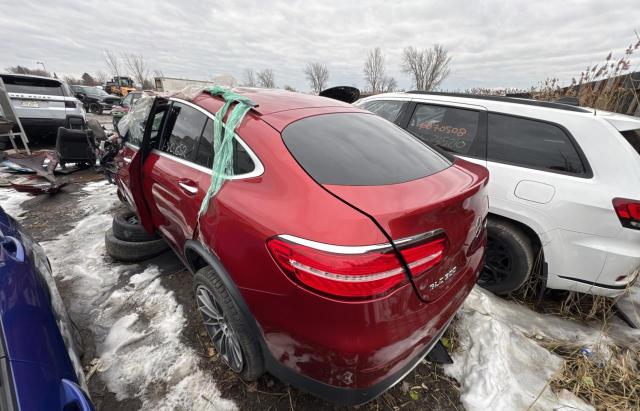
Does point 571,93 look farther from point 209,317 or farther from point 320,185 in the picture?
point 209,317

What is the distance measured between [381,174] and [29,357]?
65.4 inches

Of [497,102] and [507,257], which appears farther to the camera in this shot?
[497,102]

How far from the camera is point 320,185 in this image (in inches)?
51.9

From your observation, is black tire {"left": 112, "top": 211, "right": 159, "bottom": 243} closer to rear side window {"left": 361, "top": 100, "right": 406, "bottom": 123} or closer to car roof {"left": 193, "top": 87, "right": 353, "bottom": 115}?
car roof {"left": 193, "top": 87, "right": 353, "bottom": 115}

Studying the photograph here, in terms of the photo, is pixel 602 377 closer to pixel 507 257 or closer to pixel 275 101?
pixel 507 257

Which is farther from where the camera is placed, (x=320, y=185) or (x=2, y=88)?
(x=2, y=88)

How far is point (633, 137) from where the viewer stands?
2.29 meters

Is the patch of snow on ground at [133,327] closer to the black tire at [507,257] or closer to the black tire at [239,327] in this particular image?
the black tire at [239,327]

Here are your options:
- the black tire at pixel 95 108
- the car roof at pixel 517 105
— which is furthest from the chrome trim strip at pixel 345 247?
the black tire at pixel 95 108

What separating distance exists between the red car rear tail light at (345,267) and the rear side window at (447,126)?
2053mm

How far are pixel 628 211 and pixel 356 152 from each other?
6.85 feet

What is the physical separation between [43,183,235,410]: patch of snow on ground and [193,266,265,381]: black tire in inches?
13.2

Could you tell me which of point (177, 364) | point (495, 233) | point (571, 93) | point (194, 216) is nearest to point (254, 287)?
point (194, 216)

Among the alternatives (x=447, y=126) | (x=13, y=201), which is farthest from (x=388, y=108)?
(x=13, y=201)
